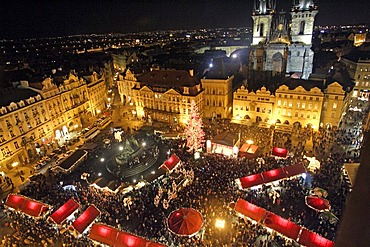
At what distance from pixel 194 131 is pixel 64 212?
72.8 ft

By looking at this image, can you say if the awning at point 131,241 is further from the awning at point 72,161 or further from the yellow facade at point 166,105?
the yellow facade at point 166,105

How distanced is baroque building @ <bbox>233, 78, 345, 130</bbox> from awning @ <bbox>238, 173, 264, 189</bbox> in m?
23.5

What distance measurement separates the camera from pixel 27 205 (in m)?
29.2

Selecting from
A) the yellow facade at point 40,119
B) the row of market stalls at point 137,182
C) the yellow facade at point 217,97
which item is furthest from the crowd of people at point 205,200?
the yellow facade at point 217,97

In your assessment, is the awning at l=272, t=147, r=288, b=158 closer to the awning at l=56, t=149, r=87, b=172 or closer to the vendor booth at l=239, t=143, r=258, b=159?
the vendor booth at l=239, t=143, r=258, b=159

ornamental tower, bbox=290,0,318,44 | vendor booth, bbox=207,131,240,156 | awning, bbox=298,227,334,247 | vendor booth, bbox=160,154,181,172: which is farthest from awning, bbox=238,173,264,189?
ornamental tower, bbox=290,0,318,44

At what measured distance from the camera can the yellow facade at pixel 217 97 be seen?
55.2 metres

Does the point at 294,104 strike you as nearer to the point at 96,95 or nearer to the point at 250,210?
the point at 250,210

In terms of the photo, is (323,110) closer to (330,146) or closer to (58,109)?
(330,146)

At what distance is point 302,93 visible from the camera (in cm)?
4834

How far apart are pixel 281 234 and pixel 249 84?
39.8 metres

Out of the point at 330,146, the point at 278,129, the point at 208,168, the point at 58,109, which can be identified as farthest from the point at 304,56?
the point at 58,109

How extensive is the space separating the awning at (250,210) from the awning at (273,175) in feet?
19.3

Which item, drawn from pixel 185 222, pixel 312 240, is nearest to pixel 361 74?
pixel 312 240
